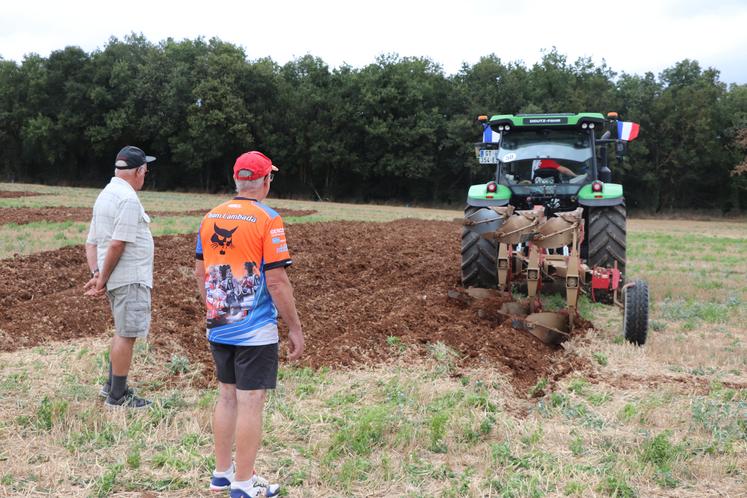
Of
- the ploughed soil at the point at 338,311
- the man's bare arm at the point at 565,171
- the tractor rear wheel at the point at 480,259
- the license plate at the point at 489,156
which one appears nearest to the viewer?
the ploughed soil at the point at 338,311

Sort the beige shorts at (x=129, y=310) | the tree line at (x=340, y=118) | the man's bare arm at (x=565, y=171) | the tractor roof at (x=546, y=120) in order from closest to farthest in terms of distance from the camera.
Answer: the beige shorts at (x=129, y=310), the tractor roof at (x=546, y=120), the man's bare arm at (x=565, y=171), the tree line at (x=340, y=118)

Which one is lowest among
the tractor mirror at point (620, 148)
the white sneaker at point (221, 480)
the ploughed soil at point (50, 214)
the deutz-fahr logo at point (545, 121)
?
the white sneaker at point (221, 480)

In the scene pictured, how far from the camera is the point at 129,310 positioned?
4.99 metres

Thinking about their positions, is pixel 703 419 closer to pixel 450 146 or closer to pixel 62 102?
pixel 450 146

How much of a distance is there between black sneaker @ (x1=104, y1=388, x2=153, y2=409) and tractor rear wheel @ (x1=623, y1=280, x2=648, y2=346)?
4.36 meters

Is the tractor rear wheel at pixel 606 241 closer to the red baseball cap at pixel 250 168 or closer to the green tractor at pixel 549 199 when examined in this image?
the green tractor at pixel 549 199

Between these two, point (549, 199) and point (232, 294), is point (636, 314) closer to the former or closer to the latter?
point (549, 199)

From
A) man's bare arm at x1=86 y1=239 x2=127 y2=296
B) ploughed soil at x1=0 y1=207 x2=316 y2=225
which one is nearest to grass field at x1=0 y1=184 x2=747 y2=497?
man's bare arm at x1=86 y1=239 x2=127 y2=296

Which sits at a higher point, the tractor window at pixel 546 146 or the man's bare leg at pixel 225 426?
the tractor window at pixel 546 146

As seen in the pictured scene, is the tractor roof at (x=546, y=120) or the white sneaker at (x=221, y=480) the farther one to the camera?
the tractor roof at (x=546, y=120)

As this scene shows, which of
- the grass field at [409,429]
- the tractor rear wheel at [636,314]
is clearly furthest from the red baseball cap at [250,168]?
the tractor rear wheel at [636,314]

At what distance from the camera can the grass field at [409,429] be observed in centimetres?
385

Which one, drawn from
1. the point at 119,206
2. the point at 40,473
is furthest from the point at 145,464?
the point at 119,206

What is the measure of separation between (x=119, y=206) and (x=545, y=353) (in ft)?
12.6
